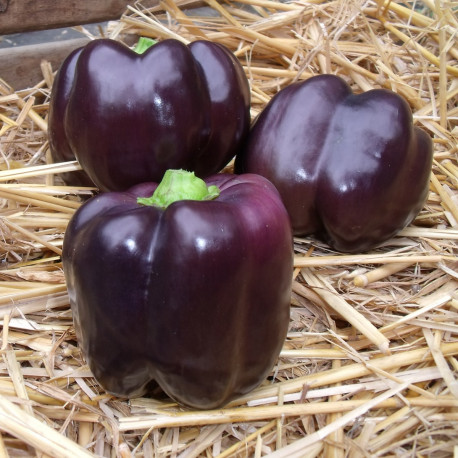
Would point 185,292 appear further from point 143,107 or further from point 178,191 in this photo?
point 143,107

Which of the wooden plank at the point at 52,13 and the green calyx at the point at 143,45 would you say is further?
the wooden plank at the point at 52,13

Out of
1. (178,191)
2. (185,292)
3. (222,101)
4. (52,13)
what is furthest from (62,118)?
(185,292)

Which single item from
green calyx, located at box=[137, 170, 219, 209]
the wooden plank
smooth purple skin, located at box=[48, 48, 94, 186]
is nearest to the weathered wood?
the wooden plank

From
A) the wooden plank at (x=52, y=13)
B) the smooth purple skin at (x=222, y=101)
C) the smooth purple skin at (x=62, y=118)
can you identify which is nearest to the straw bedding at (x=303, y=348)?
the smooth purple skin at (x=62, y=118)

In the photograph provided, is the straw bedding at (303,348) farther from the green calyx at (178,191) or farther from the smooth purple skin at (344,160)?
the green calyx at (178,191)

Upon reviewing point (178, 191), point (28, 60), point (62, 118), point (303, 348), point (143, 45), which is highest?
point (143, 45)

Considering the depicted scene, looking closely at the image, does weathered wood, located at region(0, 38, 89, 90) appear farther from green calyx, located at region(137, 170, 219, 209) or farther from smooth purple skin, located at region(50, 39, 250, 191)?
green calyx, located at region(137, 170, 219, 209)

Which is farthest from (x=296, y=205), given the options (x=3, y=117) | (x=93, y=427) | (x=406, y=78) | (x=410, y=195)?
(x=3, y=117)
